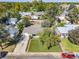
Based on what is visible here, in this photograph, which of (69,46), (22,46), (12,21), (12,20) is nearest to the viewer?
(69,46)

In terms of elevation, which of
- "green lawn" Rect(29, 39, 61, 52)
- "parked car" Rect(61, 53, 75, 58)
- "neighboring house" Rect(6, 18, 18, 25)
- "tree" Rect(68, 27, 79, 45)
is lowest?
"parked car" Rect(61, 53, 75, 58)

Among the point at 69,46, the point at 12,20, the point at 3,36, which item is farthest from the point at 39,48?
the point at 12,20

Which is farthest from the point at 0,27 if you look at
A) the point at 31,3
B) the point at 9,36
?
the point at 31,3

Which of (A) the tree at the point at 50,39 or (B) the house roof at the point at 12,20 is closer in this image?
(A) the tree at the point at 50,39

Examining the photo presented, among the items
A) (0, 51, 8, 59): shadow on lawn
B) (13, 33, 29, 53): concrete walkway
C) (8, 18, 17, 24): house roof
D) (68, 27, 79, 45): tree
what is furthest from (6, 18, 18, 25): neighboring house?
(0, 51, 8, 59): shadow on lawn

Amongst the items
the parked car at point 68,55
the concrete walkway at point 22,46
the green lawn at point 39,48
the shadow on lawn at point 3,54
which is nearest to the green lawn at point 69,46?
the green lawn at point 39,48

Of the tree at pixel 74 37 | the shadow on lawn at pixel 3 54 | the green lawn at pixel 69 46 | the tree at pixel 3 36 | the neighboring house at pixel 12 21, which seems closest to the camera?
the shadow on lawn at pixel 3 54

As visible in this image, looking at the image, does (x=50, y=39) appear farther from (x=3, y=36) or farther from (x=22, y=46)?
(x=3, y=36)

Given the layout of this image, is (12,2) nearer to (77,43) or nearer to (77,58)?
(77,43)

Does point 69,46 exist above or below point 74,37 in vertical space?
below

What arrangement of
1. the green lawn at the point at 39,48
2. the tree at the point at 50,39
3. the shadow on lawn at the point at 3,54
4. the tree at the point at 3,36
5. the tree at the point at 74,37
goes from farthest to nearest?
the tree at the point at 74,37
the tree at the point at 3,36
the tree at the point at 50,39
the green lawn at the point at 39,48
the shadow on lawn at the point at 3,54

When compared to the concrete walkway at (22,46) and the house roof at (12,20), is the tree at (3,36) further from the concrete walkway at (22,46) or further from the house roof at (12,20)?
the house roof at (12,20)

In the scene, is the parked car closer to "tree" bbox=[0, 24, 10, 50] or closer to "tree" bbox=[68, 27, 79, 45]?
"tree" bbox=[68, 27, 79, 45]

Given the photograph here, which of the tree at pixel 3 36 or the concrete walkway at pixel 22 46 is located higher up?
the tree at pixel 3 36
